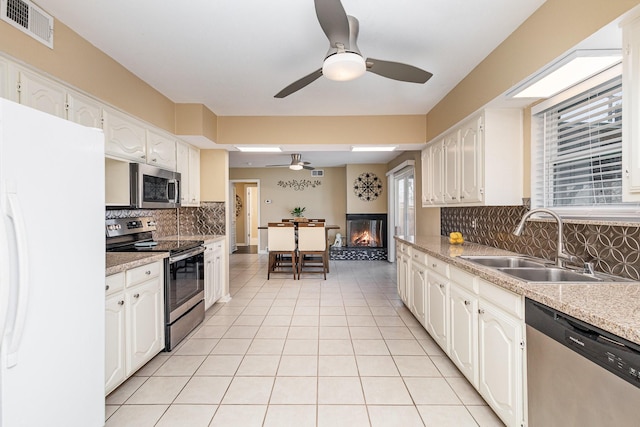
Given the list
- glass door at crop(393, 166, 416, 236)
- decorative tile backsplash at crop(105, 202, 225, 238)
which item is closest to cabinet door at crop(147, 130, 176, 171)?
decorative tile backsplash at crop(105, 202, 225, 238)

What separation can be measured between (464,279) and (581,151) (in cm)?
114

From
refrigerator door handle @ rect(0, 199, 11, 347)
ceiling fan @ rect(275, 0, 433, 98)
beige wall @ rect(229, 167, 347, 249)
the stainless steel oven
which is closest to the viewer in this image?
refrigerator door handle @ rect(0, 199, 11, 347)

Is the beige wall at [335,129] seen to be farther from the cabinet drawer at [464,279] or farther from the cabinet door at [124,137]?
the cabinet drawer at [464,279]

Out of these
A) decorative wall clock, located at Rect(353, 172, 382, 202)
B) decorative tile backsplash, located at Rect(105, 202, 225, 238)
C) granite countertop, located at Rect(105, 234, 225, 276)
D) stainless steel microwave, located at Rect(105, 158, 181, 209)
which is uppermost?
decorative wall clock, located at Rect(353, 172, 382, 202)

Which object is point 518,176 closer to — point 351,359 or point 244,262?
point 351,359

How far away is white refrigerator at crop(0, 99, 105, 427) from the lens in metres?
1.13

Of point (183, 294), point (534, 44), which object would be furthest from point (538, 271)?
point (183, 294)

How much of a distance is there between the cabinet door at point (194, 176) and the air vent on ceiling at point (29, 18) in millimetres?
2140

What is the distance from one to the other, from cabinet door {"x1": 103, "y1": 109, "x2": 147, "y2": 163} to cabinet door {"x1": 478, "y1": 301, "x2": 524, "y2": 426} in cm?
304

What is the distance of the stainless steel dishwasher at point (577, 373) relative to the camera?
981 millimetres

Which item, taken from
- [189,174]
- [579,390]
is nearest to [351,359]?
[579,390]

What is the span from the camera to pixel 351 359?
2.53m

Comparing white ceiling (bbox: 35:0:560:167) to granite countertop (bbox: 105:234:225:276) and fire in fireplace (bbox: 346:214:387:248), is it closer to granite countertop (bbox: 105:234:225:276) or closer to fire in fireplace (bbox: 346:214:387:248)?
granite countertop (bbox: 105:234:225:276)

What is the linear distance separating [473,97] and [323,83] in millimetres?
1370
